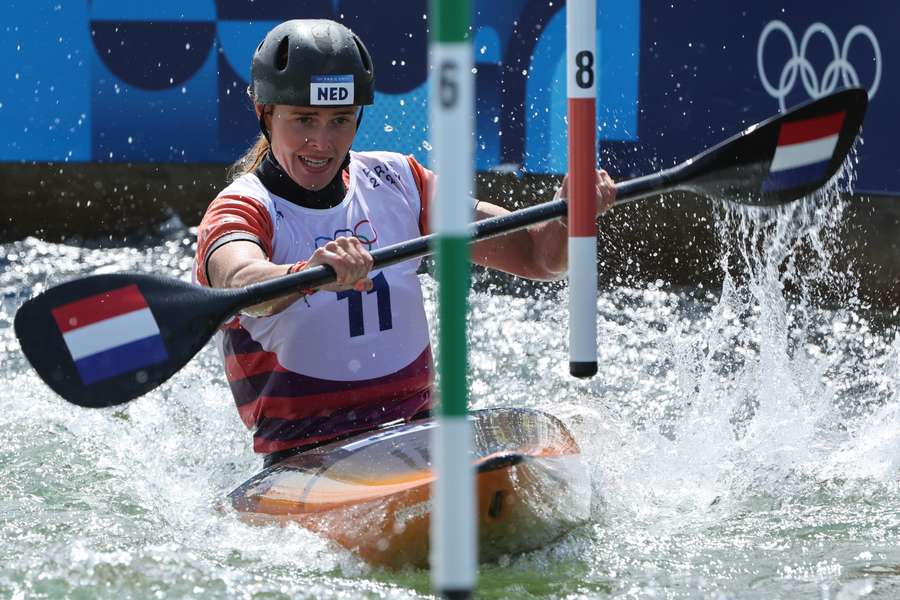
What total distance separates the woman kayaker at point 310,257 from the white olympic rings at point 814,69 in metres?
3.15

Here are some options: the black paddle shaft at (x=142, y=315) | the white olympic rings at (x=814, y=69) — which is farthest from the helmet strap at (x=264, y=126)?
the white olympic rings at (x=814, y=69)

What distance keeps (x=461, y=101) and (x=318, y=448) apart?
1809mm

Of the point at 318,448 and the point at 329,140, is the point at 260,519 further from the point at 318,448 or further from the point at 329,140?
the point at 329,140

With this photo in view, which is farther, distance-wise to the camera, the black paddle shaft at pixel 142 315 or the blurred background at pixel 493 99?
the blurred background at pixel 493 99

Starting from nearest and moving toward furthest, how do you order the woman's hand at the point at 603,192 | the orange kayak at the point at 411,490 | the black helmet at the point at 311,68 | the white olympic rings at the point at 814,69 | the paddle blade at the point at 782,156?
the orange kayak at the point at 411,490
the woman's hand at the point at 603,192
the black helmet at the point at 311,68
the paddle blade at the point at 782,156
the white olympic rings at the point at 814,69

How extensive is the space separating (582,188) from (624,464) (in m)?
1.03

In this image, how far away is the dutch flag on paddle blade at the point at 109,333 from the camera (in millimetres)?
3104

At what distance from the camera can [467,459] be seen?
1874 millimetres

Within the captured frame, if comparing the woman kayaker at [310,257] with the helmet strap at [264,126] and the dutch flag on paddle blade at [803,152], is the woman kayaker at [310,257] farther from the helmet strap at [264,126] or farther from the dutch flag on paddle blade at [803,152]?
the dutch flag on paddle blade at [803,152]

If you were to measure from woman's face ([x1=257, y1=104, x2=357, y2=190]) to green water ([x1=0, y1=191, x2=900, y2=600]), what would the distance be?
36.7 inches

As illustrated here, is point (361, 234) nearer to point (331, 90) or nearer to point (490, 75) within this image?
point (331, 90)

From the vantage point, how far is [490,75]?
6.91m

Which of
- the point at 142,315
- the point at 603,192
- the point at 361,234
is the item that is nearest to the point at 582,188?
the point at 603,192

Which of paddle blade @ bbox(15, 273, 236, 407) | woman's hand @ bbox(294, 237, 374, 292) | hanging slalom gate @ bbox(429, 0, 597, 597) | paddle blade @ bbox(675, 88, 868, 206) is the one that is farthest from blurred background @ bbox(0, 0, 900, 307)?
hanging slalom gate @ bbox(429, 0, 597, 597)
